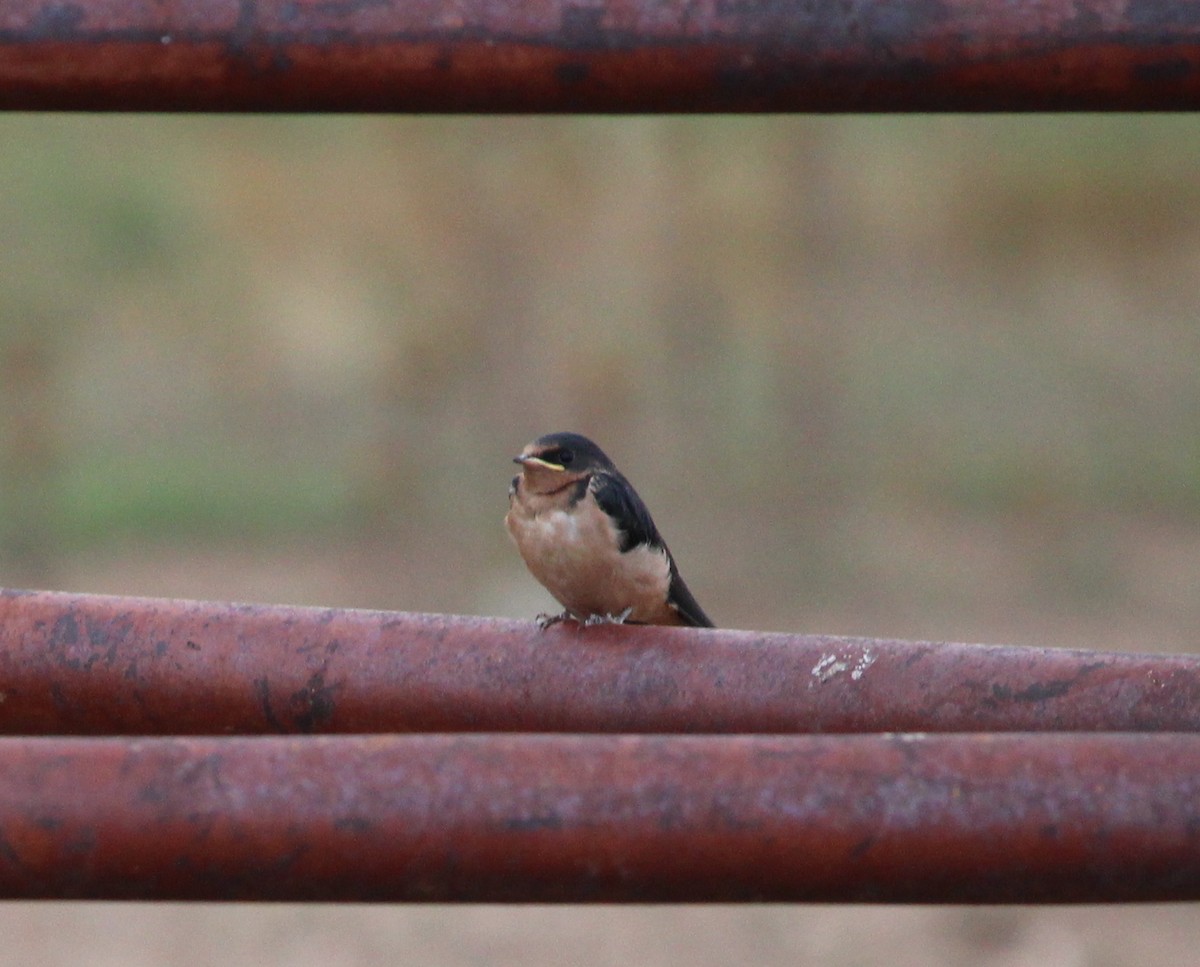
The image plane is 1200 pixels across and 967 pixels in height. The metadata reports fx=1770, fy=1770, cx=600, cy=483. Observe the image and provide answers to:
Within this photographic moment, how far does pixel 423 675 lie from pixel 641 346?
8872 millimetres

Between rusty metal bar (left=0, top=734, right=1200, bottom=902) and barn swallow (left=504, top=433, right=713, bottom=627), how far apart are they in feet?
4.81

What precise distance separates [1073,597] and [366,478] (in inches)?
170

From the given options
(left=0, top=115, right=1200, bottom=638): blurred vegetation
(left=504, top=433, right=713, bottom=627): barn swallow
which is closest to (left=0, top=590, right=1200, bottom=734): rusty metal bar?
(left=504, top=433, right=713, bottom=627): barn swallow

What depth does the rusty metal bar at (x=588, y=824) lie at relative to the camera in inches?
45.7

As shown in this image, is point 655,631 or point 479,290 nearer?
point 655,631

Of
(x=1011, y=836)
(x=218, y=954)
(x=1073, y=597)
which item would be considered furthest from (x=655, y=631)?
(x=1073, y=597)

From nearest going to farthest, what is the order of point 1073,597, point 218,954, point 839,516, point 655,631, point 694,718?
1. point 694,718
2. point 655,631
3. point 218,954
4. point 1073,597
5. point 839,516

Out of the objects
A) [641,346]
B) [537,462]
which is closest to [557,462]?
[537,462]

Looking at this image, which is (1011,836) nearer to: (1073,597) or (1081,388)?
(1073,597)

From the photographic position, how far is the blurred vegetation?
33.3 ft

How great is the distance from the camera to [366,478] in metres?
11.1

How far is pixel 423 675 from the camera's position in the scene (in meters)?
1.61

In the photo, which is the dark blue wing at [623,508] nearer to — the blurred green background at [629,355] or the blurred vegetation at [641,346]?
the blurred green background at [629,355]

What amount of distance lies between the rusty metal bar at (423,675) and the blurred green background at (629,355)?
8008mm
